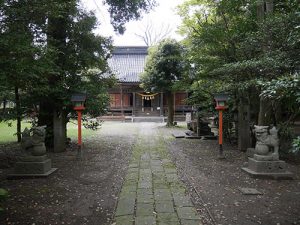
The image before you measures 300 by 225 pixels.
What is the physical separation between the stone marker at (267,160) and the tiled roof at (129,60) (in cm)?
2672

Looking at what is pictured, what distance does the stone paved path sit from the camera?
4.94 metres

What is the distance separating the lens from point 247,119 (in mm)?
11688

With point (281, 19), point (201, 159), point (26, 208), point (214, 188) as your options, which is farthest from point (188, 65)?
point (26, 208)

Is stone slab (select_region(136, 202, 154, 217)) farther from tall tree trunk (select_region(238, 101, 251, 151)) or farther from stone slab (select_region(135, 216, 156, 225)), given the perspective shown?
tall tree trunk (select_region(238, 101, 251, 151))

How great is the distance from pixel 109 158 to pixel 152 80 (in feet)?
43.0

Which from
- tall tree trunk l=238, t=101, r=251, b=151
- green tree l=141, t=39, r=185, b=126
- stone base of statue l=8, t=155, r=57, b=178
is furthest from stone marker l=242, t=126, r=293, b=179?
green tree l=141, t=39, r=185, b=126

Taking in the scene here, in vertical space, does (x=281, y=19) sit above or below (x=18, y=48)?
above

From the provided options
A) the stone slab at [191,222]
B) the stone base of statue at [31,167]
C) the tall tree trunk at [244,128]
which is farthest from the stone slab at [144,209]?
the tall tree trunk at [244,128]

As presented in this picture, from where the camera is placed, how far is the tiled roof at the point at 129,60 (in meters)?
35.3

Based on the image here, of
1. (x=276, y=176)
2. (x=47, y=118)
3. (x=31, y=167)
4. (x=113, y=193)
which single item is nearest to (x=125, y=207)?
(x=113, y=193)

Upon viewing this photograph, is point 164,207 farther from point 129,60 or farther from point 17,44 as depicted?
point 129,60

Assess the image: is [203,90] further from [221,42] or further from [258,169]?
[258,169]

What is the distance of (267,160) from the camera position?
7.78 m

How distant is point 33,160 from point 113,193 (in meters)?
2.60
